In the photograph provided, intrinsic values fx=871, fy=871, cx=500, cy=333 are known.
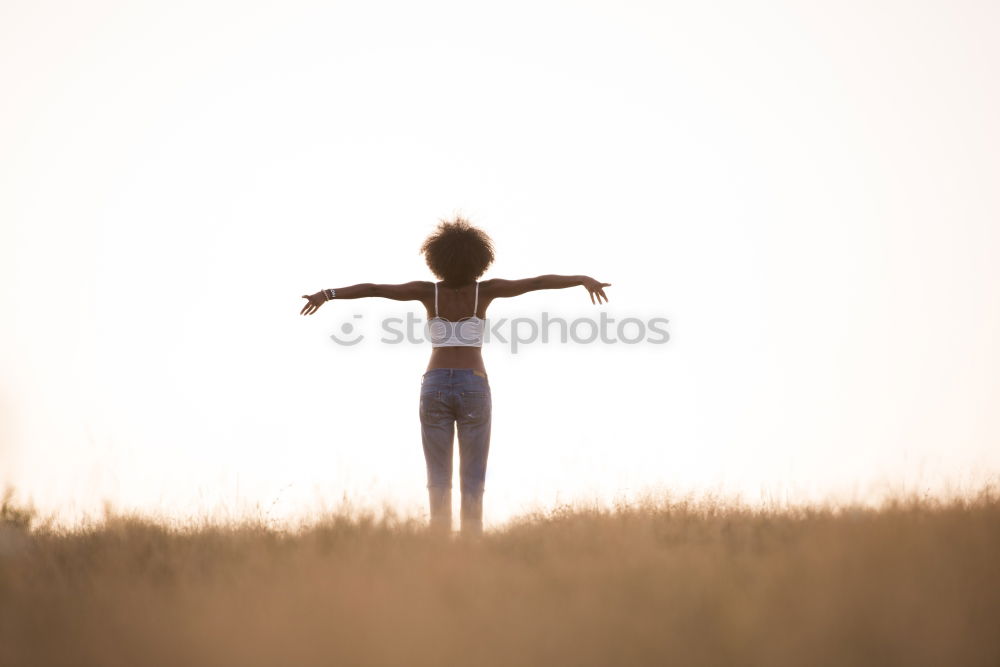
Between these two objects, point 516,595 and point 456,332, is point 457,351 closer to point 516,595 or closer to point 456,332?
point 456,332

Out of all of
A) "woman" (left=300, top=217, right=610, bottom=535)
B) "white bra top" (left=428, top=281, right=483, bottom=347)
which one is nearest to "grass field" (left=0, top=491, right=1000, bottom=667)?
"woman" (left=300, top=217, right=610, bottom=535)

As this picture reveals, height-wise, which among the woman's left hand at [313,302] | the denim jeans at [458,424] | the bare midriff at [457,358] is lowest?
the denim jeans at [458,424]

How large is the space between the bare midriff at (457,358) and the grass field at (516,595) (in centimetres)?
141

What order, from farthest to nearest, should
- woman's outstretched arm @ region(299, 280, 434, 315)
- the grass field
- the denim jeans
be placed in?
woman's outstretched arm @ region(299, 280, 434, 315)
the denim jeans
the grass field

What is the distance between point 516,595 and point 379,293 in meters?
3.36

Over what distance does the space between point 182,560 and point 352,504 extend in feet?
5.09

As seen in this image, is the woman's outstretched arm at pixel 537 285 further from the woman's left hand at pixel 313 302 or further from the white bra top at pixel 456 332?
the woman's left hand at pixel 313 302

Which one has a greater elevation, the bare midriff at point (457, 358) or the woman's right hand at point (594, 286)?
the woman's right hand at point (594, 286)

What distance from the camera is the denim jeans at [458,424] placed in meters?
7.52

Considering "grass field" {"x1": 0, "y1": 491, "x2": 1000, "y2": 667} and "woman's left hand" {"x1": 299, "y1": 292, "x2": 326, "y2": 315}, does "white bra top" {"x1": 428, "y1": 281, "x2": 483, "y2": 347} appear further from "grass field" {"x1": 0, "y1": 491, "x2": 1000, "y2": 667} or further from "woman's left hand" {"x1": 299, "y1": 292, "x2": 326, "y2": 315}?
"grass field" {"x1": 0, "y1": 491, "x2": 1000, "y2": 667}

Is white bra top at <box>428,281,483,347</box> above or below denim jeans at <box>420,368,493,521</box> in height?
above

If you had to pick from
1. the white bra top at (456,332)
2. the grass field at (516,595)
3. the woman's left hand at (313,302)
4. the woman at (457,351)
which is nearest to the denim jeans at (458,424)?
the woman at (457,351)

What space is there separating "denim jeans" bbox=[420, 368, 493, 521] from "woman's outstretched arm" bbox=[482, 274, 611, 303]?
765 mm

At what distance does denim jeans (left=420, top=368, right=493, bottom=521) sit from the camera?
752 cm
